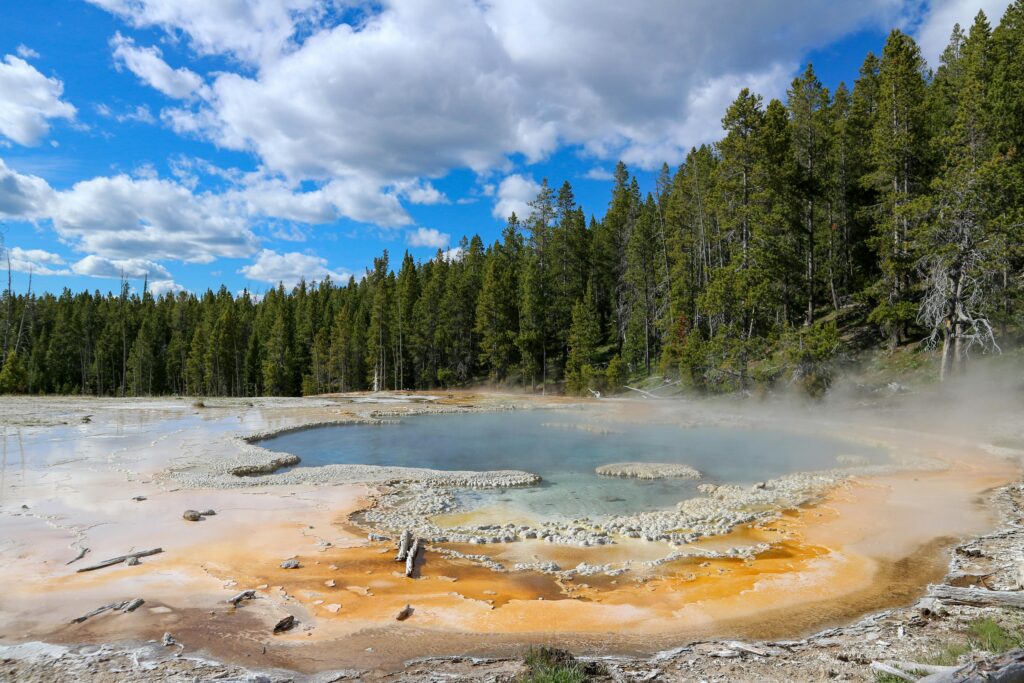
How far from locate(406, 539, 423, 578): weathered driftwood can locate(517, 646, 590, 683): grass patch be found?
3.71 m

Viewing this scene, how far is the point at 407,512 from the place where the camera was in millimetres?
13945

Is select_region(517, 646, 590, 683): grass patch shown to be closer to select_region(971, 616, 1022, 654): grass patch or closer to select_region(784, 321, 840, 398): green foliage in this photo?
select_region(971, 616, 1022, 654): grass patch

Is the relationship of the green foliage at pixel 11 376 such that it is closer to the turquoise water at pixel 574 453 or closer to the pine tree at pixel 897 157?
the turquoise water at pixel 574 453

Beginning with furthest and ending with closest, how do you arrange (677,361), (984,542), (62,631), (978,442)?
1. (677,361)
2. (978,442)
3. (984,542)
4. (62,631)

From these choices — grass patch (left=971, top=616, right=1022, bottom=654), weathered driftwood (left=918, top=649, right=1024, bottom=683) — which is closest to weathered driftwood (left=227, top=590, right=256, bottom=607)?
weathered driftwood (left=918, top=649, right=1024, bottom=683)

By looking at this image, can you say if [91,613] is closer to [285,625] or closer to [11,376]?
[285,625]

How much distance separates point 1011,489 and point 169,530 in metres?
21.3

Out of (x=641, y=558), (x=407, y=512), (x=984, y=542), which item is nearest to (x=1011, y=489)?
(x=984, y=542)

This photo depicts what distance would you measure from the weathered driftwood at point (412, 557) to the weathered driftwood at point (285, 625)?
2.32 metres

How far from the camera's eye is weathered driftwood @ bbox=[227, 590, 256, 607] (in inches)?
329

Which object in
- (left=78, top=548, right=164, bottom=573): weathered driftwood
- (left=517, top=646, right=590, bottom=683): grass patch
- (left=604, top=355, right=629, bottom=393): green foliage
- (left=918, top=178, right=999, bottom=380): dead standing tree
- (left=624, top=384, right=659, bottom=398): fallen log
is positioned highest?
(left=918, top=178, right=999, bottom=380): dead standing tree

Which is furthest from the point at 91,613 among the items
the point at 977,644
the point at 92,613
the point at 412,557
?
the point at 977,644

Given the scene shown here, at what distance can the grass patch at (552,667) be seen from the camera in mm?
5719

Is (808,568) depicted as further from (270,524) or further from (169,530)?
(169,530)
